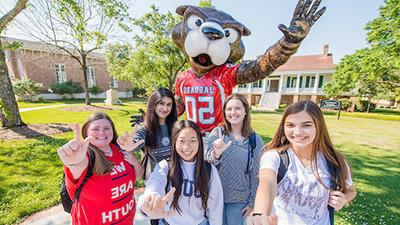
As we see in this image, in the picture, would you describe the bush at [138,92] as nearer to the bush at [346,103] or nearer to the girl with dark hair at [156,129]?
the bush at [346,103]

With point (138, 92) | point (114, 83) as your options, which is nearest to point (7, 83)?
point (114, 83)

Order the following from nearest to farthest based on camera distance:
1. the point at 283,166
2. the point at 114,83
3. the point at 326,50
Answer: the point at 283,166 < the point at 326,50 < the point at 114,83

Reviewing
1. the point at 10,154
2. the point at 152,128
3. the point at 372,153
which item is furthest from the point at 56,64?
the point at 372,153

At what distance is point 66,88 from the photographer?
22141 mm

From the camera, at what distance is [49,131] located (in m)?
6.77

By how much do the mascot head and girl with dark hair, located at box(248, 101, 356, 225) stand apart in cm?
108

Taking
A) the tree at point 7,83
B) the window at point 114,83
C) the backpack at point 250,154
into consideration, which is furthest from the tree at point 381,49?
the window at point 114,83

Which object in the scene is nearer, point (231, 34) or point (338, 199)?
point (338, 199)

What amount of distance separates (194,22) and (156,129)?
1301 millimetres

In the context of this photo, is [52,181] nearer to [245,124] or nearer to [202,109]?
[202,109]

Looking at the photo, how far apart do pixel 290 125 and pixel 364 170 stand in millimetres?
4992

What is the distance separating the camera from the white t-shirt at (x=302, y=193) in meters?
1.36

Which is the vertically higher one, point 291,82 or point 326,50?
point 326,50

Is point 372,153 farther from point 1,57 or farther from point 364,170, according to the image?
point 1,57
